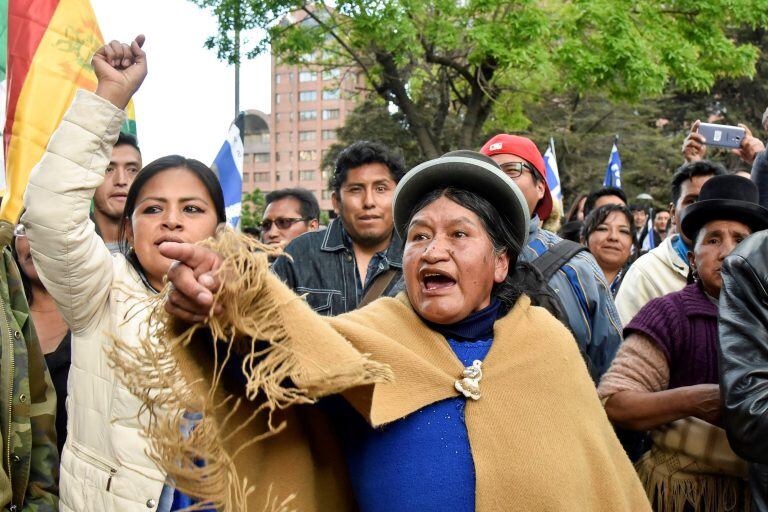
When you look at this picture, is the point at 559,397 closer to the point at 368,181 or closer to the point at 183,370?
the point at 183,370

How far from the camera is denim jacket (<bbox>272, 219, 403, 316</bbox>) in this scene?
12.9 ft

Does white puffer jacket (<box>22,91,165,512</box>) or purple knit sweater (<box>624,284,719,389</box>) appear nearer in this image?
Result: white puffer jacket (<box>22,91,165,512</box>)

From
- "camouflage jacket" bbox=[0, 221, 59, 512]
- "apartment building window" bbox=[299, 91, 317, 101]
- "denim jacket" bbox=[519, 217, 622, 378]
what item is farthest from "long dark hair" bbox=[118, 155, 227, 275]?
"apartment building window" bbox=[299, 91, 317, 101]

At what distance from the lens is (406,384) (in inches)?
81.0

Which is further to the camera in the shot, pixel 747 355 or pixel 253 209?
pixel 253 209

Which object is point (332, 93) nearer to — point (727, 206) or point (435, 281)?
point (727, 206)

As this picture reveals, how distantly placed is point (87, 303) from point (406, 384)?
49.8 inches

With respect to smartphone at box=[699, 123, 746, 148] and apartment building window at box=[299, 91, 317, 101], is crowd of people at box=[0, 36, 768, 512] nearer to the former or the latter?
smartphone at box=[699, 123, 746, 148]

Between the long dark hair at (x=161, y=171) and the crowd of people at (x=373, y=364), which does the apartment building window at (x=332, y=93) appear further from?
the crowd of people at (x=373, y=364)

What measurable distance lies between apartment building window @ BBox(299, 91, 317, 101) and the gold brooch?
112797mm

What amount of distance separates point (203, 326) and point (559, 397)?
1045mm

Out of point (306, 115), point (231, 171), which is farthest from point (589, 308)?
point (306, 115)

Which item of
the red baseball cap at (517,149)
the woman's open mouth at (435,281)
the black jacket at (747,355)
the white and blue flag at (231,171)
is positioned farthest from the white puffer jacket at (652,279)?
the white and blue flag at (231,171)

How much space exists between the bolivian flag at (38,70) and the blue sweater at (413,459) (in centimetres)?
Result: 269
